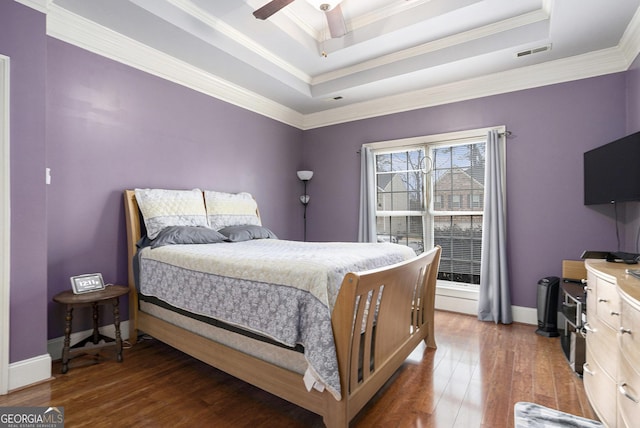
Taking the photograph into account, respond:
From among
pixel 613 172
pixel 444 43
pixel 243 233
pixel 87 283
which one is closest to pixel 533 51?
pixel 444 43

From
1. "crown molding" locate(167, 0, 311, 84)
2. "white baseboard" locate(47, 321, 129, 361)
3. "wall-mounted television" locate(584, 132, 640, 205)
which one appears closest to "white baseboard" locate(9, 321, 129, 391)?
"white baseboard" locate(47, 321, 129, 361)

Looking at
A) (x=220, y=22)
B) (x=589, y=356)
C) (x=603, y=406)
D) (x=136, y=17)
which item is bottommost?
(x=603, y=406)

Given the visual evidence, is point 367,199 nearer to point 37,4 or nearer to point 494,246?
point 494,246

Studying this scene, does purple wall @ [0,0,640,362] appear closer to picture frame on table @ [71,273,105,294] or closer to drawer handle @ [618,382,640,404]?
picture frame on table @ [71,273,105,294]

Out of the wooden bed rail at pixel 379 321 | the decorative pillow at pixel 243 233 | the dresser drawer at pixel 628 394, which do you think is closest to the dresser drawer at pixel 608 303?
the dresser drawer at pixel 628 394

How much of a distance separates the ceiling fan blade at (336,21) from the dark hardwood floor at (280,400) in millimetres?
2648

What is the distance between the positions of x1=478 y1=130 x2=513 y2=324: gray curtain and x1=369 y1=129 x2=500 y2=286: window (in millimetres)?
240

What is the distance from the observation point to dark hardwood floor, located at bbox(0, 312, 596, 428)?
171 cm

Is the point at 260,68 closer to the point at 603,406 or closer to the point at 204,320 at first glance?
the point at 204,320

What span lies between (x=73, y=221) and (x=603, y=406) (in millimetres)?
3636

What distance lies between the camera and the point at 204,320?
211 cm

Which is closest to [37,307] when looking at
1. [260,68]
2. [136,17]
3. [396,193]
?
[136,17]

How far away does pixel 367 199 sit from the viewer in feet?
14.3

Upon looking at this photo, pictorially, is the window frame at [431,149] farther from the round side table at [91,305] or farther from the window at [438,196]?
the round side table at [91,305]
